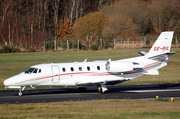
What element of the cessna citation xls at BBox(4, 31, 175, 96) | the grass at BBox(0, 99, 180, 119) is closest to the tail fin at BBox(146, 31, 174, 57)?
the cessna citation xls at BBox(4, 31, 175, 96)

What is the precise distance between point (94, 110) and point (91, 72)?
8.04m

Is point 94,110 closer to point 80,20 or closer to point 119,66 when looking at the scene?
point 119,66

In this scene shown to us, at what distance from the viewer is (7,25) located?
7200cm

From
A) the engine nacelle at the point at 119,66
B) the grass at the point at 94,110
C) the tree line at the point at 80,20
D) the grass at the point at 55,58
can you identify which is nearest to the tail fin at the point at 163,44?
the engine nacelle at the point at 119,66

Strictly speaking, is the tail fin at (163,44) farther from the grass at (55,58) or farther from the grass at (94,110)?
the grass at (55,58)

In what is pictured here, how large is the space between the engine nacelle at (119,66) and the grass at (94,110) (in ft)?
18.1

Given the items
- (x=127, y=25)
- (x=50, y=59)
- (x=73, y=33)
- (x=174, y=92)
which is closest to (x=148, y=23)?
(x=127, y=25)

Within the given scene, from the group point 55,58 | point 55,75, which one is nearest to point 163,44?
point 55,75

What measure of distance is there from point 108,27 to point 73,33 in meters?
17.1

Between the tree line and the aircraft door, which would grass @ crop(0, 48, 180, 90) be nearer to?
the tree line

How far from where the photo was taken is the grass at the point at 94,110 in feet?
47.6

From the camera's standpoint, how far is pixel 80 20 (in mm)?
85438

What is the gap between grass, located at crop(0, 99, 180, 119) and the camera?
1451 centimetres

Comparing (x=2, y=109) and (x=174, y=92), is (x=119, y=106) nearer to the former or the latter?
(x=2, y=109)
